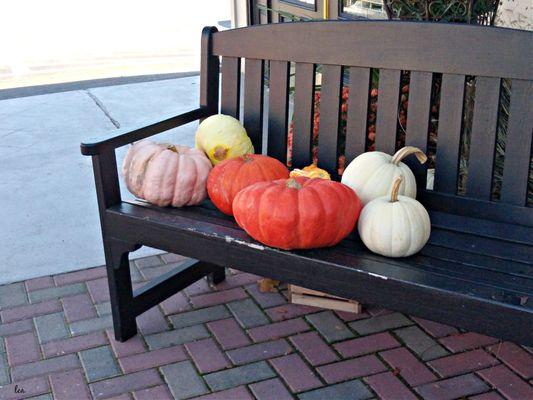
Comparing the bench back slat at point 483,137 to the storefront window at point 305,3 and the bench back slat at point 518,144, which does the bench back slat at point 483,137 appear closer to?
the bench back slat at point 518,144

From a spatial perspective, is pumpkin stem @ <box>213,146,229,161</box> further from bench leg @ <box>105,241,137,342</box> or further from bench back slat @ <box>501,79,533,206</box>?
bench back slat @ <box>501,79,533,206</box>

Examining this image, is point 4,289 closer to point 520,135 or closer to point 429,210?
point 429,210

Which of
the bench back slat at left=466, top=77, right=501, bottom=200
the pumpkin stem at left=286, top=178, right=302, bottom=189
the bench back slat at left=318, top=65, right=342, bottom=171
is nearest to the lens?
the pumpkin stem at left=286, top=178, right=302, bottom=189

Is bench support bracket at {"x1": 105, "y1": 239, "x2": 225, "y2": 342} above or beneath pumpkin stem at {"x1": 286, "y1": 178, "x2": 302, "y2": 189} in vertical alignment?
beneath

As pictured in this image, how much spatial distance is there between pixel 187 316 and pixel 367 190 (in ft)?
3.45

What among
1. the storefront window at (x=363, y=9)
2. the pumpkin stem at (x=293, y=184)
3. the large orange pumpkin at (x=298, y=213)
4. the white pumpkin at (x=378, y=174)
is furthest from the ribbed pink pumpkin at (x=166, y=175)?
the storefront window at (x=363, y=9)

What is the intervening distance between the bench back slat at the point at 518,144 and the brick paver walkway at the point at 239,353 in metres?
0.68

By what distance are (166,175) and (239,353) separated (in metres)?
0.77

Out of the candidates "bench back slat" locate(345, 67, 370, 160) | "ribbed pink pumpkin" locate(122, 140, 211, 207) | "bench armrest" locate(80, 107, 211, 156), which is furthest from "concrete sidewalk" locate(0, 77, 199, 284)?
"bench back slat" locate(345, 67, 370, 160)

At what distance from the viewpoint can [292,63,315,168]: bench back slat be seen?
3117 millimetres

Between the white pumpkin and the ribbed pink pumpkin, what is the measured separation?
0.58m

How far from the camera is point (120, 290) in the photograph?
3031 millimetres

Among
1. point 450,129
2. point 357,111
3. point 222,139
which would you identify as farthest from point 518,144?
point 222,139

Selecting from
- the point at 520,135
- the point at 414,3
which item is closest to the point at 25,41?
the point at 414,3
